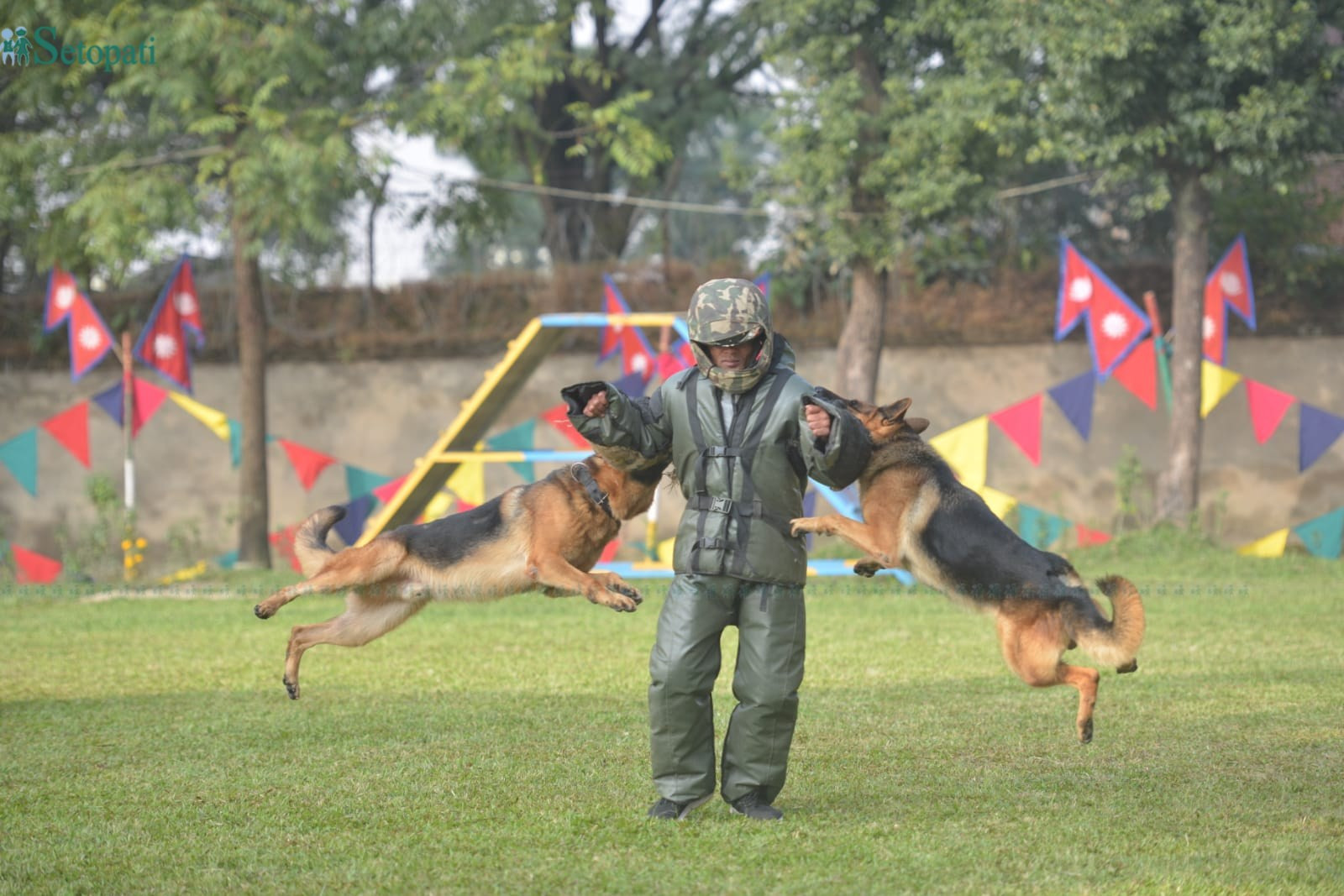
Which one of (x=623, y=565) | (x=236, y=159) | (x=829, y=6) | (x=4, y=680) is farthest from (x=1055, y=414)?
(x=4, y=680)

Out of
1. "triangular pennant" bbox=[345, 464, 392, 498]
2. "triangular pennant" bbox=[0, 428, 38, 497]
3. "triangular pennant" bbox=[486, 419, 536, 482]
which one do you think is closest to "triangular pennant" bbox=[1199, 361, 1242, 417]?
"triangular pennant" bbox=[486, 419, 536, 482]

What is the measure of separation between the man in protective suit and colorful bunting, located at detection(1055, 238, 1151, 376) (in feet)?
32.6

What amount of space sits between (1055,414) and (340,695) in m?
10.5

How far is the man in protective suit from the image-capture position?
15.3 feet

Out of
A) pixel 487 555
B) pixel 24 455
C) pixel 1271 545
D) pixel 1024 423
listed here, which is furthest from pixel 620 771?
pixel 24 455

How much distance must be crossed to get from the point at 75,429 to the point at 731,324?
1176 cm

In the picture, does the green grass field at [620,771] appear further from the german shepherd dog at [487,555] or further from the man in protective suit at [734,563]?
the german shepherd dog at [487,555]

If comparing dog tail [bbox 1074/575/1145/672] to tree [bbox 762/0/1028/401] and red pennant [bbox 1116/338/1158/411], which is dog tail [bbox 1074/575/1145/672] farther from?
red pennant [bbox 1116/338/1158/411]

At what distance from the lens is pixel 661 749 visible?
4.70m

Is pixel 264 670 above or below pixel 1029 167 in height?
below

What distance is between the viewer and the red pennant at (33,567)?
16.0 meters

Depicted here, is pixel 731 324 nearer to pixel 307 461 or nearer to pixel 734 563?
pixel 734 563

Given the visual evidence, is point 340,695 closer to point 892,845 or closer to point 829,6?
point 892,845

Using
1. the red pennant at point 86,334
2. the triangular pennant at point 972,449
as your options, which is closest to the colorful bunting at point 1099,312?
the triangular pennant at point 972,449
